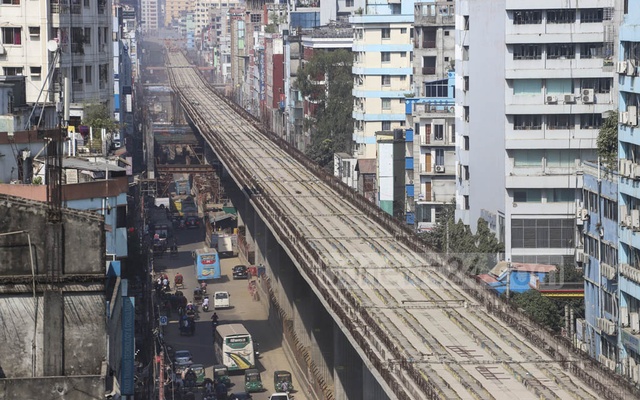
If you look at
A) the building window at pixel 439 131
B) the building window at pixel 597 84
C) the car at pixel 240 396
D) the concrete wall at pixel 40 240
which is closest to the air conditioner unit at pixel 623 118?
the building window at pixel 597 84

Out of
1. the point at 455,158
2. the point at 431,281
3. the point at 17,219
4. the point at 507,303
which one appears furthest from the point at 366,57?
the point at 17,219

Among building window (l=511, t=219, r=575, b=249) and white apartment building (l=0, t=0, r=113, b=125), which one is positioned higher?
white apartment building (l=0, t=0, r=113, b=125)

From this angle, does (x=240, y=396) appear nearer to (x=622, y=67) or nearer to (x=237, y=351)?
(x=237, y=351)

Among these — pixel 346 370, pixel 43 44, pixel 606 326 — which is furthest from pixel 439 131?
pixel 606 326

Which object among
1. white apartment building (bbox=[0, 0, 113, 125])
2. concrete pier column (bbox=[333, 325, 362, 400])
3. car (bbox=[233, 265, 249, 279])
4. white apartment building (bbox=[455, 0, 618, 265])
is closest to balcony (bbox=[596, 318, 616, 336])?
concrete pier column (bbox=[333, 325, 362, 400])

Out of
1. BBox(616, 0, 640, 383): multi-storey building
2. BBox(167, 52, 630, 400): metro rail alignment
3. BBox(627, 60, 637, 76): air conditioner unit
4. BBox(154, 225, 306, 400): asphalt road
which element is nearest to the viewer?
BBox(167, 52, 630, 400): metro rail alignment

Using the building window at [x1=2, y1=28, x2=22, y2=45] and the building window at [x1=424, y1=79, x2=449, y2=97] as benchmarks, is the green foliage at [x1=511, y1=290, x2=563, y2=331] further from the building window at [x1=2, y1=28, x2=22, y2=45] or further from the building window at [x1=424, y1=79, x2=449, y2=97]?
the building window at [x1=424, y1=79, x2=449, y2=97]

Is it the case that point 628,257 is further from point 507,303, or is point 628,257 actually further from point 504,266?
point 504,266
